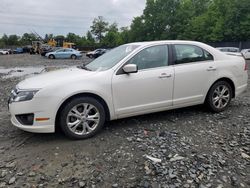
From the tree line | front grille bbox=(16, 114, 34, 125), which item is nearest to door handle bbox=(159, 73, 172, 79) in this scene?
front grille bbox=(16, 114, 34, 125)

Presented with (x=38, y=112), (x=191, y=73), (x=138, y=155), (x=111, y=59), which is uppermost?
(x=111, y=59)

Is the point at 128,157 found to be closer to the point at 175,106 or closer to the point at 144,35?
the point at 175,106

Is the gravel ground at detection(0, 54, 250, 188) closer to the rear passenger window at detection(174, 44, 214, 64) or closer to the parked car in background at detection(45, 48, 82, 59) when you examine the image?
the rear passenger window at detection(174, 44, 214, 64)

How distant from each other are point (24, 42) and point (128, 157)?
100m

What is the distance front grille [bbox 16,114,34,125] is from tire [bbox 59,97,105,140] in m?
0.42

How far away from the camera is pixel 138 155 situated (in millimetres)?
3555

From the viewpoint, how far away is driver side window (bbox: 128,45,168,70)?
4469 millimetres

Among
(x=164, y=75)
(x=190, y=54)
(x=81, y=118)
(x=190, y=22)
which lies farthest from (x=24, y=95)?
(x=190, y=22)

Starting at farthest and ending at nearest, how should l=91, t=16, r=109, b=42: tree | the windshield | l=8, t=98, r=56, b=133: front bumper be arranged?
1. l=91, t=16, r=109, b=42: tree
2. the windshield
3. l=8, t=98, r=56, b=133: front bumper

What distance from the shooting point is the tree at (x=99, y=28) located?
89812mm

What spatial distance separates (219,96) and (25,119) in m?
3.68

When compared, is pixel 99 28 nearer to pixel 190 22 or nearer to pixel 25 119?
pixel 190 22

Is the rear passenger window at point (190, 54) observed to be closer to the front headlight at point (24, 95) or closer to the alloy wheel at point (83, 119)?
the alloy wheel at point (83, 119)

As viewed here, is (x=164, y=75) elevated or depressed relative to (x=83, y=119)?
elevated
